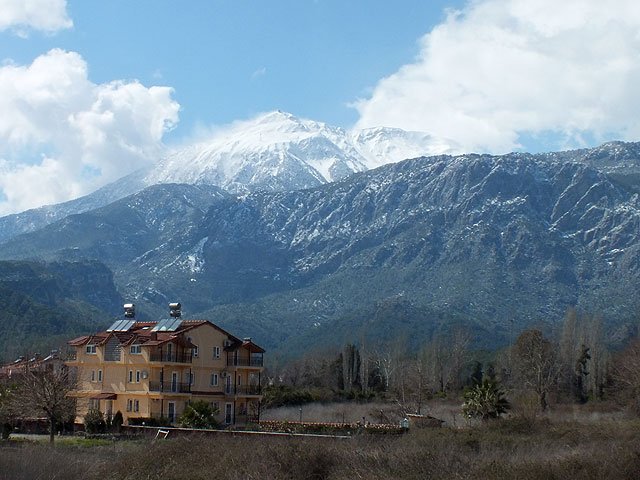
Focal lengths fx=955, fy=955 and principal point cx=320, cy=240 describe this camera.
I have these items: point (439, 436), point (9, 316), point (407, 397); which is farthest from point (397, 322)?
point (439, 436)

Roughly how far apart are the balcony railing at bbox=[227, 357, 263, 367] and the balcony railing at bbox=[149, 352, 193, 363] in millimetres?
4289

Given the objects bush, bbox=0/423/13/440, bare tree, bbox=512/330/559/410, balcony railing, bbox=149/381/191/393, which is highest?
bare tree, bbox=512/330/559/410

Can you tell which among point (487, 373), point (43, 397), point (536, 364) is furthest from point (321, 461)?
point (487, 373)

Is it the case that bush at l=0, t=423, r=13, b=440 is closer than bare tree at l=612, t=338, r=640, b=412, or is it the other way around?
bush at l=0, t=423, r=13, b=440

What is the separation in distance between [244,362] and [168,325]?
242 inches

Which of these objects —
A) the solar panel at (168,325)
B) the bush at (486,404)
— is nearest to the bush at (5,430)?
the solar panel at (168,325)

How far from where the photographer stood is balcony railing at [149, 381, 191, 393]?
61594 millimetres

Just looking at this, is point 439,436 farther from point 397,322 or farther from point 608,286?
point 608,286

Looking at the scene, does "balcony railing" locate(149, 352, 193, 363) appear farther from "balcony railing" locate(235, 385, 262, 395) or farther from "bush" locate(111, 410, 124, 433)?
"balcony railing" locate(235, 385, 262, 395)

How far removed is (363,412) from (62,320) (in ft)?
317

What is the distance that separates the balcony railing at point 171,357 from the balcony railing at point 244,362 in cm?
429

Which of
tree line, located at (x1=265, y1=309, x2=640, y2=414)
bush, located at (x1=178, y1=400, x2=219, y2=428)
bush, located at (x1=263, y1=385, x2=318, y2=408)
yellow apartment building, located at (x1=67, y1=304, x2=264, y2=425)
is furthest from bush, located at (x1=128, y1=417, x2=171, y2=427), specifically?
bush, located at (x1=263, y1=385, x2=318, y2=408)

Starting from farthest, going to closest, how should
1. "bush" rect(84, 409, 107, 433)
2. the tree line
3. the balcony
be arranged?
1. the tree line
2. the balcony
3. "bush" rect(84, 409, 107, 433)

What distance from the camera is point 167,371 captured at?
62750mm
